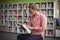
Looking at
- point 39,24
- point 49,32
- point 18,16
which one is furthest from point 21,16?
point 39,24

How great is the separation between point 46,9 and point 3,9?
740mm

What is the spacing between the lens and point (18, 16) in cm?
307

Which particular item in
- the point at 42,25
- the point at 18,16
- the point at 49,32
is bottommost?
the point at 49,32

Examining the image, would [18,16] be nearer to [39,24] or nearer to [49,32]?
[49,32]

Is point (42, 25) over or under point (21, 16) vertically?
under

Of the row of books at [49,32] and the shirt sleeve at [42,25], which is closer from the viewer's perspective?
the shirt sleeve at [42,25]

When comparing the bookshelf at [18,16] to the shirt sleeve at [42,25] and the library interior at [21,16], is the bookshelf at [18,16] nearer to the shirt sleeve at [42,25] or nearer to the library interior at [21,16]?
the library interior at [21,16]

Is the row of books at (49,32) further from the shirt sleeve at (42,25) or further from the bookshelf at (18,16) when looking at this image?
the shirt sleeve at (42,25)

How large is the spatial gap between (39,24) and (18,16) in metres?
0.89

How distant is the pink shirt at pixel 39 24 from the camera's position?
2213 mm

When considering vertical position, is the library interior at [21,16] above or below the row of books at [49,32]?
above

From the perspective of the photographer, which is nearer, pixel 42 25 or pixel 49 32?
pixel 42 25

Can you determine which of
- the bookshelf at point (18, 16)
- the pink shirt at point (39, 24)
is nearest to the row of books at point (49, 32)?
the bookshelf at point (18, 16)

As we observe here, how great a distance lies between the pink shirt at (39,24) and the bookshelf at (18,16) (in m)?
0.67
